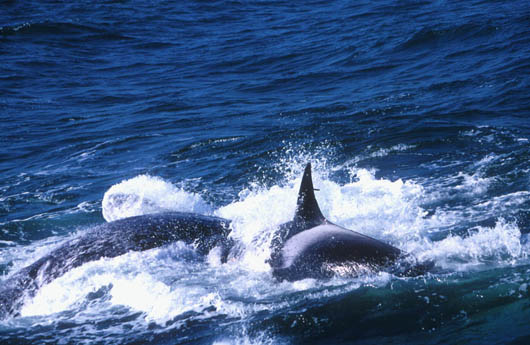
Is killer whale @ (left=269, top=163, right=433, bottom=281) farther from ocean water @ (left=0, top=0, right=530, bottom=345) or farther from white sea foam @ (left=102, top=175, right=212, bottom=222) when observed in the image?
white sea foam @ (left=102, top=175, right=212, bottom=222)

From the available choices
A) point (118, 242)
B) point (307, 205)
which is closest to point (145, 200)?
point (118, 242)

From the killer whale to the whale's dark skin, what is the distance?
1081mm

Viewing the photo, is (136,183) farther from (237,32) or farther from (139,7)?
(139,7)

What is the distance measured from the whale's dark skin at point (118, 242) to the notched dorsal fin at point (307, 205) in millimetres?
1184

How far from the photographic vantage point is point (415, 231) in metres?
9.26

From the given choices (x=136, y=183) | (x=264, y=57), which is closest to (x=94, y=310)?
(x=136, y=183)

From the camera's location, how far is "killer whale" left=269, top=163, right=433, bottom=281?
23.1 feet

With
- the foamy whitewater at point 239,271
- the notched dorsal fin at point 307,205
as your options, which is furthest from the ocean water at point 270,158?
the notched dorsal fin at point 307,205

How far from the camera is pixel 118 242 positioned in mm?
8328

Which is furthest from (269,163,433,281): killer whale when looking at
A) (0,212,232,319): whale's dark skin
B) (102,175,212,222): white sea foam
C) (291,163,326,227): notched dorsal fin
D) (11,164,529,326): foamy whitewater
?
(102,175,212,222): white sea foam

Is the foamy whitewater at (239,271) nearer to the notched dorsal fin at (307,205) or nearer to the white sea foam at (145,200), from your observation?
the white sea foam at (145,200)

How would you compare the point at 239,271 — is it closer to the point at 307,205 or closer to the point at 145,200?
the point at 307,205

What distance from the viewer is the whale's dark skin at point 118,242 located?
314 inches

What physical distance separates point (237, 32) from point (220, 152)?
606 inches
